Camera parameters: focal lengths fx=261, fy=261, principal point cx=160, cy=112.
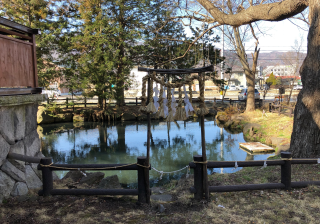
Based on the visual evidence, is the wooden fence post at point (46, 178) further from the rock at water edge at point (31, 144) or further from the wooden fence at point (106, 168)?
the rock at water edge at point (31, 144)

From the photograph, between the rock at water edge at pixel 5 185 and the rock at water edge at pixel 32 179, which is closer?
the rock at water edge at pixel 5 185

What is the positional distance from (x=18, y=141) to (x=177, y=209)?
2598 millimetres

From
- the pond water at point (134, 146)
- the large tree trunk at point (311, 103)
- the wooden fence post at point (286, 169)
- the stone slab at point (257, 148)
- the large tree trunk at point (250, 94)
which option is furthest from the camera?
the large tree trunk at point (250, 94)

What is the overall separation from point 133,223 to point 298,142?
3.53 meters

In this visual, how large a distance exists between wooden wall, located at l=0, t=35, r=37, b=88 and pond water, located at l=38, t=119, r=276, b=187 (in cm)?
308

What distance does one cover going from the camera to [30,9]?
14.5m

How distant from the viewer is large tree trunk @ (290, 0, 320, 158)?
4684 millimetres

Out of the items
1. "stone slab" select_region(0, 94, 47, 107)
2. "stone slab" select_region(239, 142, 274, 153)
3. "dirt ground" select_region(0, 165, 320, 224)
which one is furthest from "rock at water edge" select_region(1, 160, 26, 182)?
"stone slab" select_region(239, 142, 274, 153)

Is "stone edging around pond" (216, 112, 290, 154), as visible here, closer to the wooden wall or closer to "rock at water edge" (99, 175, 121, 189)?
"rock at water edge" (99, 175, 121, 189)

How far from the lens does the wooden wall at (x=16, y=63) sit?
3568mm

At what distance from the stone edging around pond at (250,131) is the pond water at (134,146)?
1.33 ft

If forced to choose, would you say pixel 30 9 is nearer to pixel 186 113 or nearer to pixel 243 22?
pixel 243 22

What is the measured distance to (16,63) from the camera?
152 inches

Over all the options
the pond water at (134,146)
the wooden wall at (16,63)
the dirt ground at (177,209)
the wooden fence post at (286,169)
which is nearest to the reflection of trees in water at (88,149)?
the pond water at (134,146)
